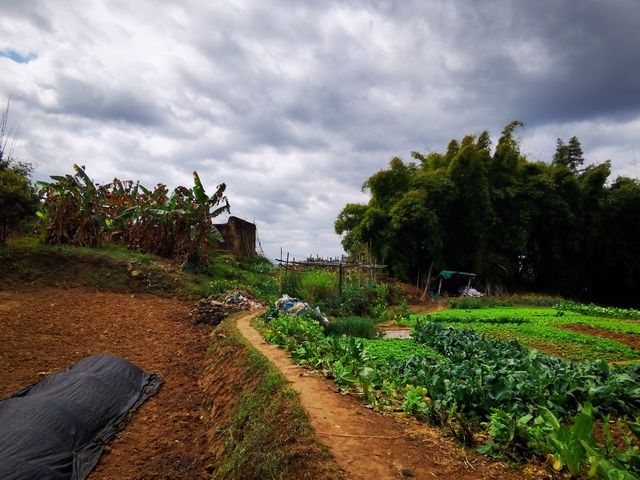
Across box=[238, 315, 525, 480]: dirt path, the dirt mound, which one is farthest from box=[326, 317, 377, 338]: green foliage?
box=[238, 315, 525, 480]: dirt path

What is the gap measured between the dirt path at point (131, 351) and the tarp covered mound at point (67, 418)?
18 centimetres

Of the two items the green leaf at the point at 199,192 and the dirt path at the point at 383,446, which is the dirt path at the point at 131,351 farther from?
the green leaf at the point at 199,192

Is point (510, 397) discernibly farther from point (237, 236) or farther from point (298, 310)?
point (237, 236)

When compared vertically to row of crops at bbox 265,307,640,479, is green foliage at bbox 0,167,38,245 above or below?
above

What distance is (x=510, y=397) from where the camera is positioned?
10.8ft

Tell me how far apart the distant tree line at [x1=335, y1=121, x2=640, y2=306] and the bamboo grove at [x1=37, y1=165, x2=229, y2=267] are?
9.00 meters

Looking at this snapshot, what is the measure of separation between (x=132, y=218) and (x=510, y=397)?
1282 centimetres

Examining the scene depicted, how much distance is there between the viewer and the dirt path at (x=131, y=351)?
3.98 m

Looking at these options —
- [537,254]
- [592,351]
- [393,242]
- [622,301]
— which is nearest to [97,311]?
[592,351]

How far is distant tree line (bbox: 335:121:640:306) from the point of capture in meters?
18.8

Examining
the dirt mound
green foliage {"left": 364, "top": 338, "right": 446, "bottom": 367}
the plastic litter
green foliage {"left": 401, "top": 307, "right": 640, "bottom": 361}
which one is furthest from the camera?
the plastic litter

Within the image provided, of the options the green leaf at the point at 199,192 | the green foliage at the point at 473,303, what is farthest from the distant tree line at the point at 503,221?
the green leaf at the point at 199,192

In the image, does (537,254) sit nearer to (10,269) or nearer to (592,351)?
(592,351)

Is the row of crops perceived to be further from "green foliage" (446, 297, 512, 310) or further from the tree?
the tree
